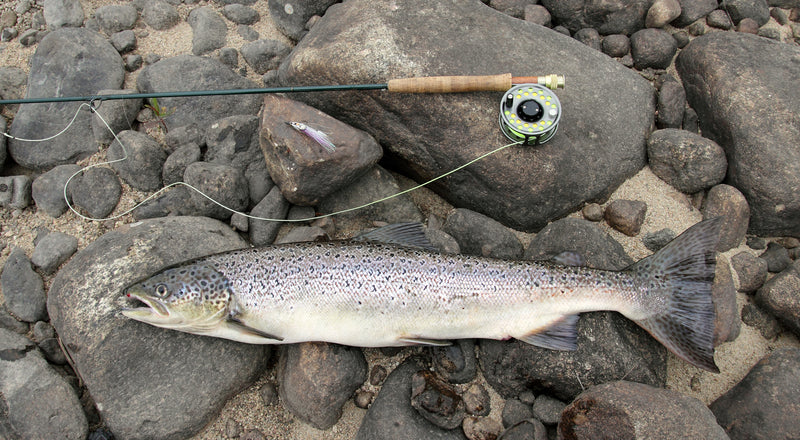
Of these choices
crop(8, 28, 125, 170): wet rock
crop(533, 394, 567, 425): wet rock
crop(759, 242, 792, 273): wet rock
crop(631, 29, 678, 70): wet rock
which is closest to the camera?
crop(533, 394, 567, 425): wet rock

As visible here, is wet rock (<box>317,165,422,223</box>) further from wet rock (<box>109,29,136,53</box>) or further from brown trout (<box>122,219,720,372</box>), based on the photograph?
wet rock (<box>109,29,136,53</box>)

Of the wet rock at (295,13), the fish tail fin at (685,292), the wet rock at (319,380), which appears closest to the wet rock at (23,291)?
the wet rock at (319,380)

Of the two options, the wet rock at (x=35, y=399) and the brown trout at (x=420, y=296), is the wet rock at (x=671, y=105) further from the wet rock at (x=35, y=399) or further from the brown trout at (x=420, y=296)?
the wet rock at (x=35, y=399)

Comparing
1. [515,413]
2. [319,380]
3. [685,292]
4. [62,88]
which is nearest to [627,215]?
[685,292]

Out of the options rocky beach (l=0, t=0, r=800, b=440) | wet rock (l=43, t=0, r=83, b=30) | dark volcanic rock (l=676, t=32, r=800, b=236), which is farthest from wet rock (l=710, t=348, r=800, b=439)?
wet rock (l=43, t=0, r=83, b=30)

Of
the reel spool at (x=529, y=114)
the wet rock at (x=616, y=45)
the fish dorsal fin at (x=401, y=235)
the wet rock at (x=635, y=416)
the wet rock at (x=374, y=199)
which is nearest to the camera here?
the wet rock at (x=635, y=416)

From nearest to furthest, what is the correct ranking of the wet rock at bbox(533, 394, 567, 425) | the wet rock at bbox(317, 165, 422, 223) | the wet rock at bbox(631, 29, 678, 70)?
1. the wet rock at bbox(533, 394, 567, 425)
2. the wet rock at bbox(317, 165, 422, 223)
3. the wet rock at bbox(631, 29, 678, 70)
